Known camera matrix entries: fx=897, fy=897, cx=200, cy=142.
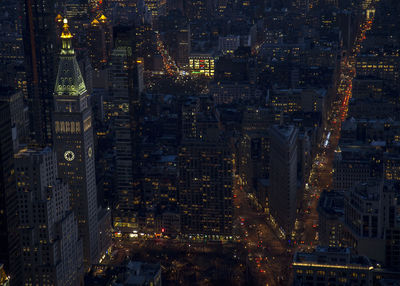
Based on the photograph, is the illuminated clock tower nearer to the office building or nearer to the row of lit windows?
the row of lit windows

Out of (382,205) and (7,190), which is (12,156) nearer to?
(7,190)

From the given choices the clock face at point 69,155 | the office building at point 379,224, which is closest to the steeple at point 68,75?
the clock face at point 69,155

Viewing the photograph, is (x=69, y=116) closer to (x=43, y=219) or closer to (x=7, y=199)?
(x=43, y=219)

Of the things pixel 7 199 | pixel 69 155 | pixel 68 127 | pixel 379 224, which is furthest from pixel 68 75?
pixel 379 224

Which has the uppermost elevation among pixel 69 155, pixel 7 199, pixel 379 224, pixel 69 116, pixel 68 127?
pixel 69 116

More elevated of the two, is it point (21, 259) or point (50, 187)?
point (50, 187)

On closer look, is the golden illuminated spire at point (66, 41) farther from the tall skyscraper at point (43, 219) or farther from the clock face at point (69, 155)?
the tall skyscraper at point (43, 219)

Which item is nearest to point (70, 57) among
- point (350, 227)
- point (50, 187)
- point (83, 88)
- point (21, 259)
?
point (83, 88)
